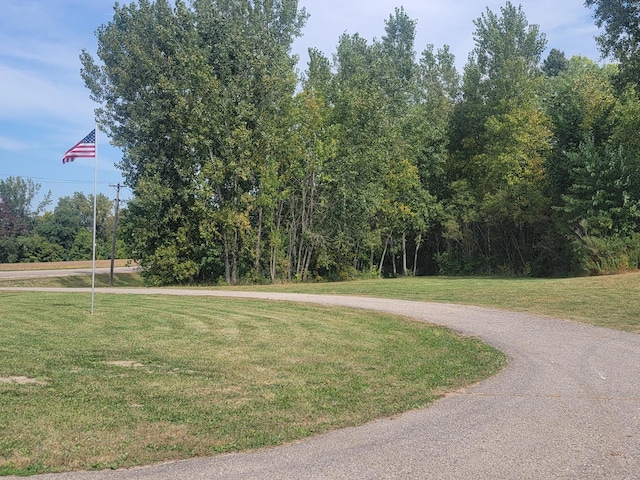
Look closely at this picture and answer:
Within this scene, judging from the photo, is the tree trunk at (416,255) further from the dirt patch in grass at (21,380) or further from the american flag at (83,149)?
the dirt patch in grass at (21,380)

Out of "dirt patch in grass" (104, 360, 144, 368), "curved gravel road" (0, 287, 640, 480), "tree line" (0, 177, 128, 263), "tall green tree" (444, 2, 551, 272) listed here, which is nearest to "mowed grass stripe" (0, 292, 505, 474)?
"dirt patch in grass" (104, 360, 144, 368)

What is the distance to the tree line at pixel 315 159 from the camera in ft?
94.6

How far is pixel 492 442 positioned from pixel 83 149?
11.7 m

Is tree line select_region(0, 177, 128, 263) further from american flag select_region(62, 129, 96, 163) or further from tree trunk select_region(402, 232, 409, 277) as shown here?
american flag select_region(62, 129, 96, 163)

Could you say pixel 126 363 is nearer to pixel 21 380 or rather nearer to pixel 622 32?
pixel 21 380

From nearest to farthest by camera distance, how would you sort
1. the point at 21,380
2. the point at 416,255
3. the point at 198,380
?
the point at 21,380
the point at 198,380
the point at 416,255

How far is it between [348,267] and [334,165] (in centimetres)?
749

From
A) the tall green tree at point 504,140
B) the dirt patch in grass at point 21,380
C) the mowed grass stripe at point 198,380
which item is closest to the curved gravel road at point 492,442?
the mowed grass stripe at point 198,380

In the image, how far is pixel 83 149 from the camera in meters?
13.2

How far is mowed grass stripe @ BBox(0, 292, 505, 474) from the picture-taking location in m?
4.93

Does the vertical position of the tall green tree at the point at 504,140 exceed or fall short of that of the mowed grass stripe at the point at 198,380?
it exceeds it

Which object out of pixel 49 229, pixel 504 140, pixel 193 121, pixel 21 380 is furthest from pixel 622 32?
pixel 49 229

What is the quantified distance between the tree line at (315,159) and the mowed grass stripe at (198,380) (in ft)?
60.6

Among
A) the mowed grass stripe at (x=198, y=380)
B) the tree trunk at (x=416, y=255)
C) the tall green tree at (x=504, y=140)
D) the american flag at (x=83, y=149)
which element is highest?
the tall green tree at (x=504, y=140)
